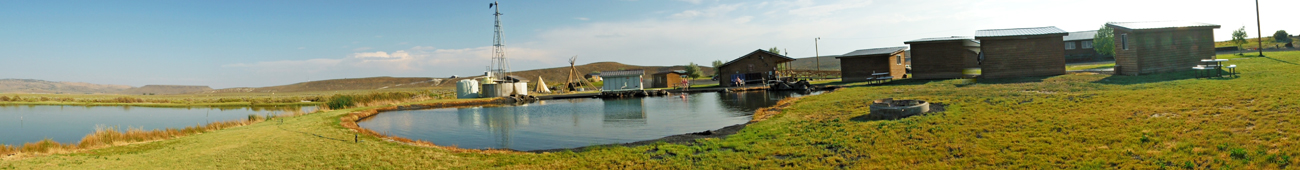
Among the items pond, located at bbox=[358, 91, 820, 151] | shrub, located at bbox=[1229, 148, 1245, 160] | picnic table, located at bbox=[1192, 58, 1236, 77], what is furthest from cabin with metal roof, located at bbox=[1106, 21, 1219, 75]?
shrub, located at bbox=[1229, 148, 1245, 160]

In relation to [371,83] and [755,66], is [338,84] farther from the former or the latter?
[755,66]

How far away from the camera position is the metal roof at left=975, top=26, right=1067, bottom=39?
29.2 meters

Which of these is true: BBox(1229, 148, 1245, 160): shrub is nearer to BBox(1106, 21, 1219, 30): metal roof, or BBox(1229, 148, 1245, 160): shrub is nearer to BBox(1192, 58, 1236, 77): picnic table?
BBox(1192, 58, 1236, 77): picnic table

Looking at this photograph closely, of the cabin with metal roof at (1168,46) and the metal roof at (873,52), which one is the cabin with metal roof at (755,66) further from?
the cabin with metal roof at (1168,46)

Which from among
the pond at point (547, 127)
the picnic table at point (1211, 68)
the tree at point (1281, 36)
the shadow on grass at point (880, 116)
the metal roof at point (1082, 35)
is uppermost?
the metal roof at point (1082, 35)

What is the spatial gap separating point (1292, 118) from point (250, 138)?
19.8 metres

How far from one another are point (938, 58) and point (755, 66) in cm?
1627

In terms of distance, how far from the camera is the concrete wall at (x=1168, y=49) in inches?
885

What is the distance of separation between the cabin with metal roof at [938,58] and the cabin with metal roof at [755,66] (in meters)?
13.7

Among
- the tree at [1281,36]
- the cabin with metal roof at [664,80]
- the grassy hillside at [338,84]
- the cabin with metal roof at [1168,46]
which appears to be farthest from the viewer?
the grassy hillside at [338,84]

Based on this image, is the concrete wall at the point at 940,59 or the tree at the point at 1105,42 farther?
the tree at the point at 1105,42

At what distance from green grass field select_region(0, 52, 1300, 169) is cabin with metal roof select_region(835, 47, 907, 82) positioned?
25.1 metres

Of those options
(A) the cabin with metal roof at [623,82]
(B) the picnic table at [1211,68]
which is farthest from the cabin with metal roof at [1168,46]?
(A) the cabin with metal roof at [623,82]

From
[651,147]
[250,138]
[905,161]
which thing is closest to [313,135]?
[250,138]
